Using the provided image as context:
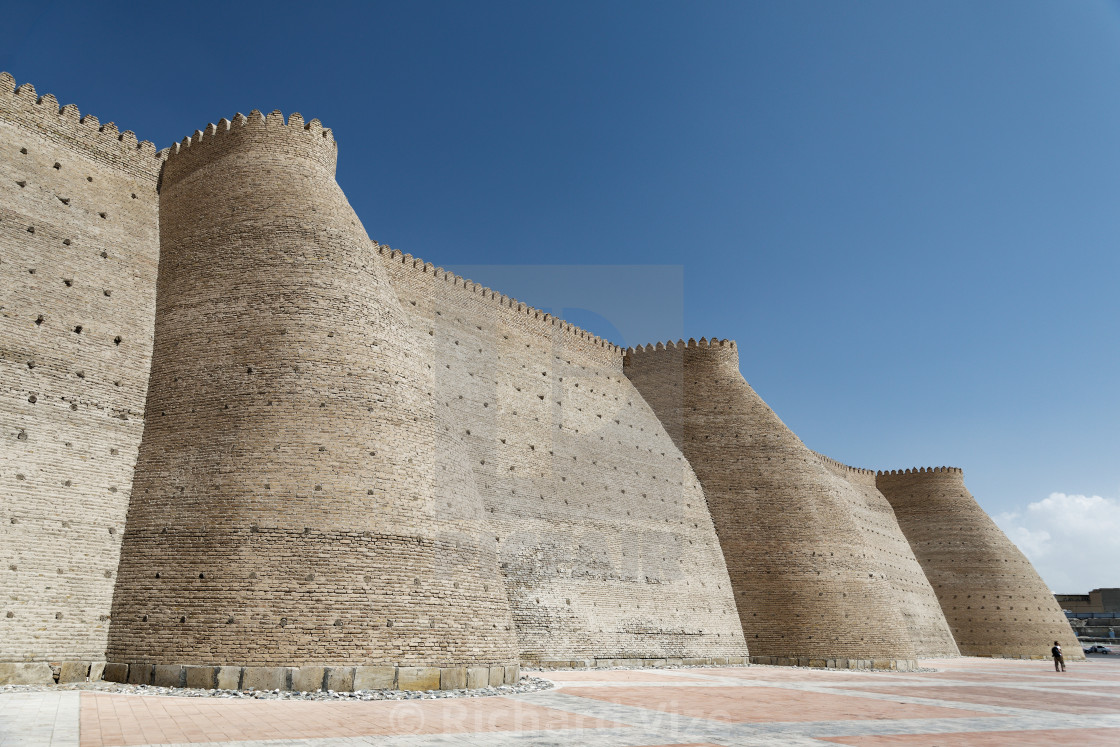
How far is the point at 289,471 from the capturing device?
11.3 meters

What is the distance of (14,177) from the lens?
13.0 metres

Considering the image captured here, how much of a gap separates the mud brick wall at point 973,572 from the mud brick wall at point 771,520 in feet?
42.5

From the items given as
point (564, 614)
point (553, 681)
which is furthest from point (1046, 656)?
point (553, 681)

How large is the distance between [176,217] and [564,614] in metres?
11.3

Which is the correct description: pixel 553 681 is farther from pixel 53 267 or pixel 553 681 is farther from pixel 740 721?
pixel 53 267

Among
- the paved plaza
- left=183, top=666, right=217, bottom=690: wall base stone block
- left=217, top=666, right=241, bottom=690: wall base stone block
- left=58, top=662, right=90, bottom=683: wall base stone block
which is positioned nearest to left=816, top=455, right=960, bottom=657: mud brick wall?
the paved plaza

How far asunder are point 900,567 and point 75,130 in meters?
31.3

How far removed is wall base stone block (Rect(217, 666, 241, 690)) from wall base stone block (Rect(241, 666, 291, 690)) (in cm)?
6

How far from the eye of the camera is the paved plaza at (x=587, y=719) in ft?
22.0

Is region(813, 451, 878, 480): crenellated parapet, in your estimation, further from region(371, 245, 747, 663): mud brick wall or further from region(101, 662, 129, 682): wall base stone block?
region(101, 662, 129, 682): wall base stone block

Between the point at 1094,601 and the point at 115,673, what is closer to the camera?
the point at 115,673

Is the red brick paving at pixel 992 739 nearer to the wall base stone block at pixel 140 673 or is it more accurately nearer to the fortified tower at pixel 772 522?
the wall base stone block at pixel 140 673

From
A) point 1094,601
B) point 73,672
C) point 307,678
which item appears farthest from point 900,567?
point 1094,601

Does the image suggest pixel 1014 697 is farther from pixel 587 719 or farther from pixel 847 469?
pixel 847 469
